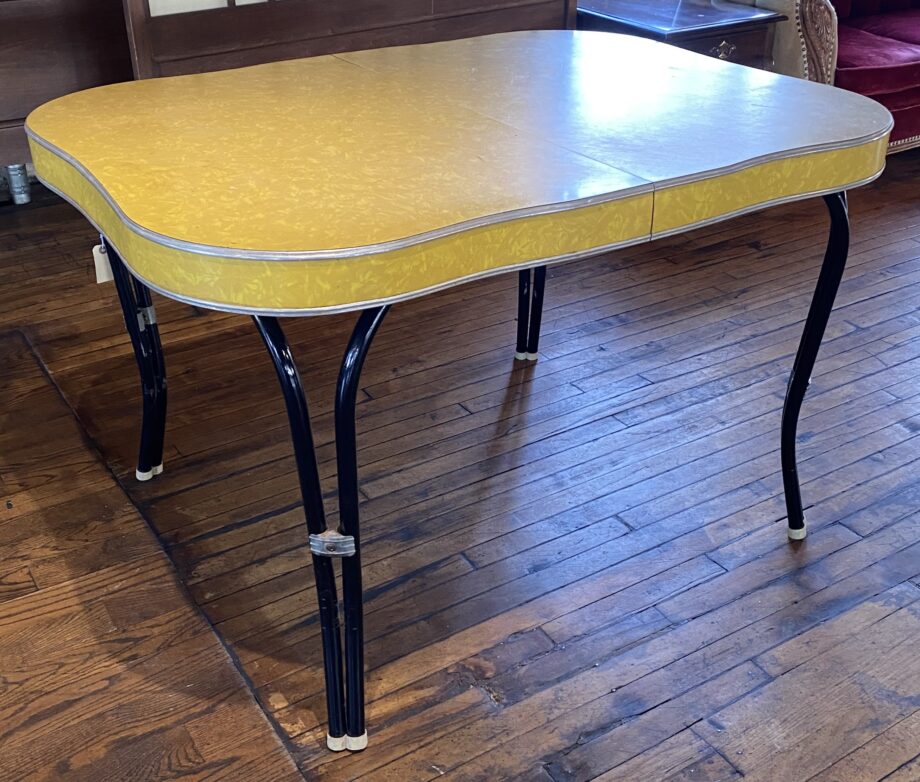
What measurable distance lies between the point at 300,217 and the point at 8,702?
2.41ft

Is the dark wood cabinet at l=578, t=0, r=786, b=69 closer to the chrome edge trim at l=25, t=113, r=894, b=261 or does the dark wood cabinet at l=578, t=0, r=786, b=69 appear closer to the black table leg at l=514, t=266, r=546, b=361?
the black table leg at l=514, t=266, r=546, b=361

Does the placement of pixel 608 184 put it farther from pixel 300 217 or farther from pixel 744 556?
pixel 744 556

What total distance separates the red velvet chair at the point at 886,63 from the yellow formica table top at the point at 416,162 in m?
1.49

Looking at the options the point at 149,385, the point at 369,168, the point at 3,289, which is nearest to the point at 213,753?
the point at 149,385

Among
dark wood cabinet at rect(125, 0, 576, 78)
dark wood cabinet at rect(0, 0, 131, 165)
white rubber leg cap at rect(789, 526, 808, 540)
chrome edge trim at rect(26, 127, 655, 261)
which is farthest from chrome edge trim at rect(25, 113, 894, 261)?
dark wood cabinet at rect(0, 0, 131, 165)

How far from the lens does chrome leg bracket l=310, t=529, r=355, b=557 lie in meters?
1.12

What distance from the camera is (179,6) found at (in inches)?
87.2

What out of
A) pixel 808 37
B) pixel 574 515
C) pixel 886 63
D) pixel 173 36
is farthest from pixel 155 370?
pixel 886 63

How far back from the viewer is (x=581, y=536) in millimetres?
1568

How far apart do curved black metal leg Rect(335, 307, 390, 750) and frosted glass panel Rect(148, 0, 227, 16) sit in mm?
1412

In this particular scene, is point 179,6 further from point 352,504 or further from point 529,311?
point 352,504

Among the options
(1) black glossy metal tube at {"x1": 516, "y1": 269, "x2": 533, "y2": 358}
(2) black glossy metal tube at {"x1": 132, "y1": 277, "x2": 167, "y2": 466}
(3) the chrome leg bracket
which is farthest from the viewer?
(1) black glossy metal tube at {"x1": 516, "y1": 269, "x2": 533, "y2": 358}

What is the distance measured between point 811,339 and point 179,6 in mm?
1539

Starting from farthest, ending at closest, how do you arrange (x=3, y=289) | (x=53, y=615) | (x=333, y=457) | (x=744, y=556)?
(x=3, y=289)
(x=333, y=457)
(x=744, y=556)
(x=53, y=615)
